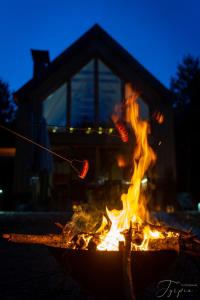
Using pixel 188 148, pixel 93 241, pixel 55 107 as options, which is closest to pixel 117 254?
pixel 93 241

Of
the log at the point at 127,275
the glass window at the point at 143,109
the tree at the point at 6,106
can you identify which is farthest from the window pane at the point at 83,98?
the tree at the point at 6,106

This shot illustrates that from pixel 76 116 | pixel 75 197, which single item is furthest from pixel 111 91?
pixel 75 197

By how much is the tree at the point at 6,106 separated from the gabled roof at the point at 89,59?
18480 mm

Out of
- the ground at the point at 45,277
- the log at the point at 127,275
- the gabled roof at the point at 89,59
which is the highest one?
the gabled roof at the point at 89,59

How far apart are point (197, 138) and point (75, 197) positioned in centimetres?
1078

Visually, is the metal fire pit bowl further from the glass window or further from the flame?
the glass window

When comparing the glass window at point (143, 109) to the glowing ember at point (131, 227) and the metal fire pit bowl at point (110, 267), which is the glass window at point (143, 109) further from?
the metal fire pit bowl at point (110, 267)

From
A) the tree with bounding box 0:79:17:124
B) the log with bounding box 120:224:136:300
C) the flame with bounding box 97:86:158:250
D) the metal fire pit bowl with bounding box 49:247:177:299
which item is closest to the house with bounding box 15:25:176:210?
the flame with bounding box 97:86:158:250

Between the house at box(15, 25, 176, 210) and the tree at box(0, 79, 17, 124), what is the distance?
18.6m

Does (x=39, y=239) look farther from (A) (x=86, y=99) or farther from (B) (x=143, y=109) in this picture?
(B) (x=143, y=109)

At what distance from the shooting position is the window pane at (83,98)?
14.1 metres

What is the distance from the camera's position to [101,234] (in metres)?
4.38

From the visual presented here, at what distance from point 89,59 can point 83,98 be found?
1.82m

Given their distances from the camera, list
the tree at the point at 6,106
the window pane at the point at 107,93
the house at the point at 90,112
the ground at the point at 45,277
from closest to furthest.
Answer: the ground at the point at 45,277
the house at the point at 90,112
the window pane at the point at 107,93
the tree at the point at 6,106
